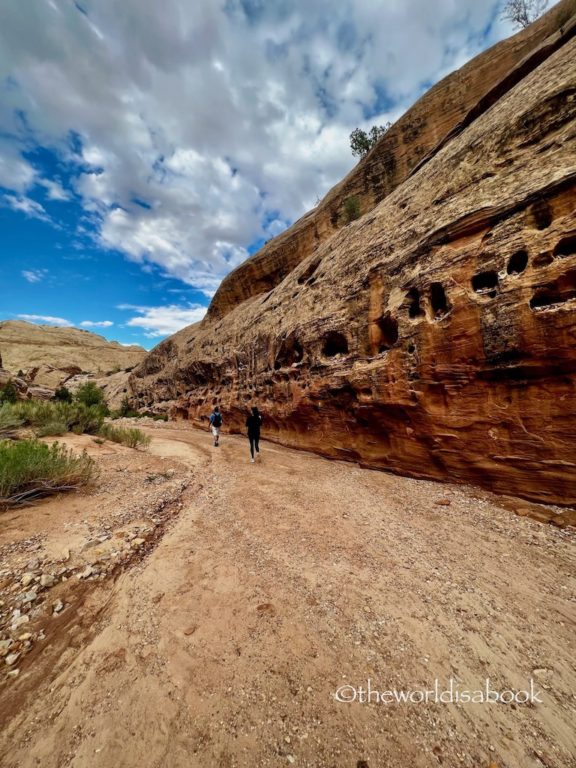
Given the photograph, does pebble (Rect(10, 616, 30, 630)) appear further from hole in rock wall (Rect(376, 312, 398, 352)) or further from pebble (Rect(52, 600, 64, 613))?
hole in rock wall (Rect(376, 312, 398, 352))

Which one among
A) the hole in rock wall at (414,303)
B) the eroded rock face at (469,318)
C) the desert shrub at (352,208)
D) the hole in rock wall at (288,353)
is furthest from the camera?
the desert shrub at (352,208)

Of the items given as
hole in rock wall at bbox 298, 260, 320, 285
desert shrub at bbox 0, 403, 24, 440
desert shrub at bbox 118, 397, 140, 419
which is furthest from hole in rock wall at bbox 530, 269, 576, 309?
desert shrub at bbox 118, 397, 140, 419

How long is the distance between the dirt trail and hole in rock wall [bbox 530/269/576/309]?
4091 millimetres

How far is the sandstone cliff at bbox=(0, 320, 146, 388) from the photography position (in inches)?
2024

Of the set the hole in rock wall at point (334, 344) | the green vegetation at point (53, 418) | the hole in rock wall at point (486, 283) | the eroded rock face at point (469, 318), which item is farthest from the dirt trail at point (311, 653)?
the green vegetation at point (53, 418)

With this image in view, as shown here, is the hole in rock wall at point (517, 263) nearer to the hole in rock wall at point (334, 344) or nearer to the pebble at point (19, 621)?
the hole in rock wall at point (334, 344)

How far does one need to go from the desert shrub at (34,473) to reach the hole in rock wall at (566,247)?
10.6 meters

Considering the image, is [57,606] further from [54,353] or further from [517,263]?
[54,353]

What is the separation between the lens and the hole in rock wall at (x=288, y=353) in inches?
491

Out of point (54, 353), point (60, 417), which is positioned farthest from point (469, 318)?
point (54, 353)

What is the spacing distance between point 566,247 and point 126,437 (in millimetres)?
14174

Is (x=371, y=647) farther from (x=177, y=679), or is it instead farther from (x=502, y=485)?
(x=502, y=485)

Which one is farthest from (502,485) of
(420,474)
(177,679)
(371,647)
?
(177,679)

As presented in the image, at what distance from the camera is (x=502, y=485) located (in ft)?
19.4
